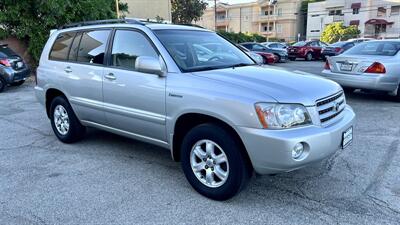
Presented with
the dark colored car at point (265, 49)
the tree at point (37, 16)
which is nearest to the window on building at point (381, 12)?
the dark colored car at point (265, 49)

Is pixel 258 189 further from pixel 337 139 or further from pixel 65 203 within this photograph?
pixel 65 203

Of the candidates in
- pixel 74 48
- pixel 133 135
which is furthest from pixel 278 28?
pixel 133 135

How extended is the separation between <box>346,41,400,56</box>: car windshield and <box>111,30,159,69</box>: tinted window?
19.7 ft

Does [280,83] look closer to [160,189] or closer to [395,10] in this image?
[160,189]

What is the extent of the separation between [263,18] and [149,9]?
4479 centimetres

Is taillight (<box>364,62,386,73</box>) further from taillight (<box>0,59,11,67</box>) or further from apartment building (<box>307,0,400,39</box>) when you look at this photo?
apartment building (<box>307,0,400,39</box>)

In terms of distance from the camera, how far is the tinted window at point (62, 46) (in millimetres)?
5113

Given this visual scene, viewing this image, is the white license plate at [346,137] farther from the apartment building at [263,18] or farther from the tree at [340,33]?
the apartment building at [263,18]

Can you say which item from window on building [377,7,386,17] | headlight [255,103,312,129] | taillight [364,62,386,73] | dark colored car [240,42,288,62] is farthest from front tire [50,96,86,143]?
window on building [377,7,386,17]

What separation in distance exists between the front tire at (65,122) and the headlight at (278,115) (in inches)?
124

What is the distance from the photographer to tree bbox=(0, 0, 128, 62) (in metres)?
13.6

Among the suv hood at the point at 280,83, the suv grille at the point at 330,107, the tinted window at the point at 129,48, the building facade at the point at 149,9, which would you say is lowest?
the suv grille at the point at 330,107

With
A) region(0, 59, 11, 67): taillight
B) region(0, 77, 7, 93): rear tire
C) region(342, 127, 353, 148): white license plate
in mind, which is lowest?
region(0, 77, 7, 93): rear tire

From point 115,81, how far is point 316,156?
2.45 m
